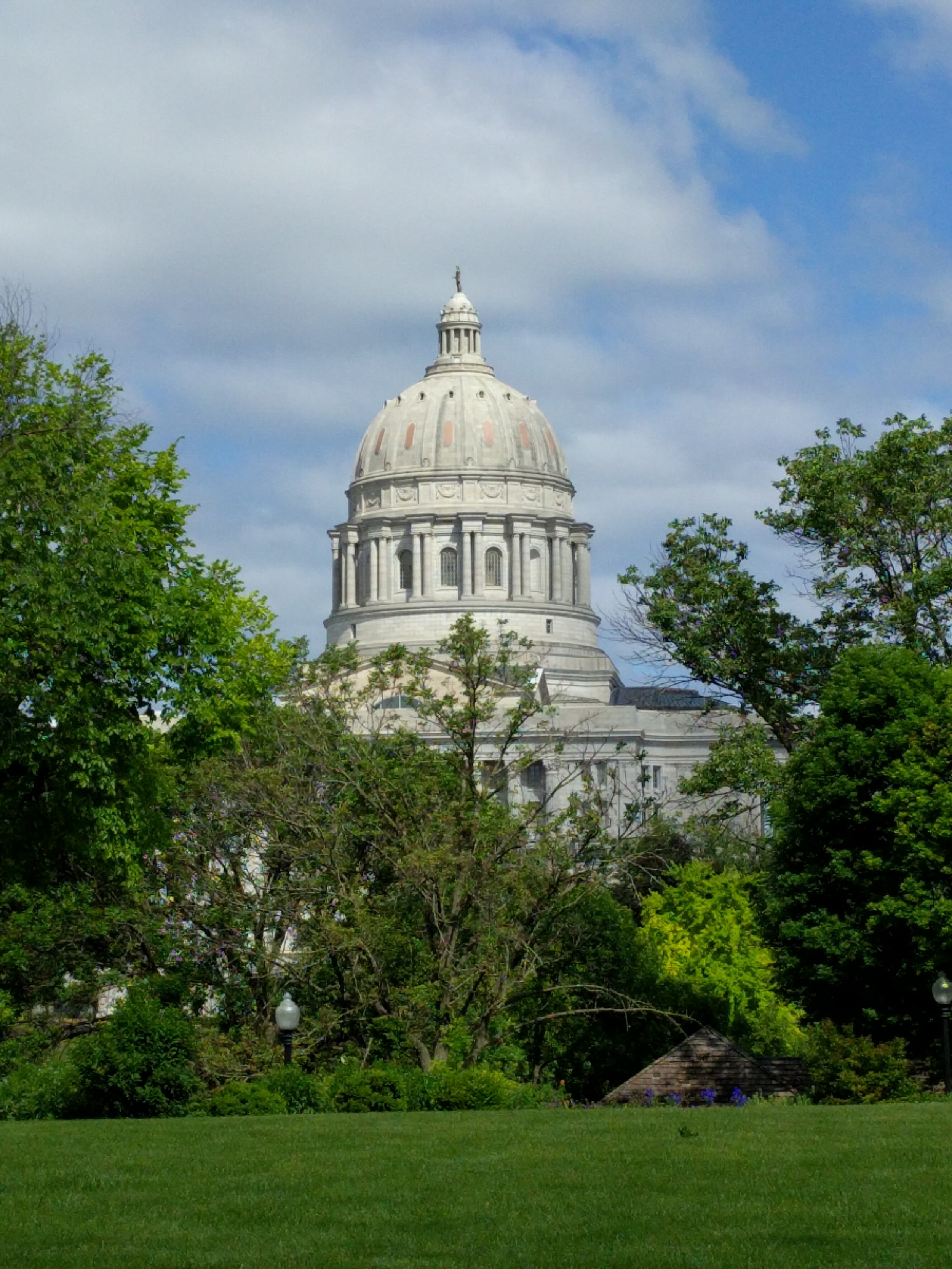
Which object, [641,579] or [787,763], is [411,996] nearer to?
[787,763]

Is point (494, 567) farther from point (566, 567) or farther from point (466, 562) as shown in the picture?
point (566, 567)

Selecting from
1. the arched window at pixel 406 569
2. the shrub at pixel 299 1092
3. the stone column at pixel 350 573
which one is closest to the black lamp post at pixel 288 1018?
the shrub at pixel 299 1092

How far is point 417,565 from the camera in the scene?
122m

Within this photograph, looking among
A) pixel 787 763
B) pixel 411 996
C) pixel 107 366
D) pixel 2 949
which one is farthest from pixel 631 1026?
pixel 107 366

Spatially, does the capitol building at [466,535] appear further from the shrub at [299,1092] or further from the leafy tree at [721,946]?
the shrub at [299,1092]

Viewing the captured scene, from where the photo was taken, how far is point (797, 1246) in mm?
11500

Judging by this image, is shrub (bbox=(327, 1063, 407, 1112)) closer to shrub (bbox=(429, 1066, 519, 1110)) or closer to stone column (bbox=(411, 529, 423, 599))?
shrub (bbox=(429, 1066, 519, 1110))

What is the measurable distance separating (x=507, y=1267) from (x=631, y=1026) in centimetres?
2696

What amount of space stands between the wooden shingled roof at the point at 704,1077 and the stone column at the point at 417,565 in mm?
91161

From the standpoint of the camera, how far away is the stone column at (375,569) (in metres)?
123

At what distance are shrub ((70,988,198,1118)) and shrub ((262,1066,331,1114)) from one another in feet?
4.01

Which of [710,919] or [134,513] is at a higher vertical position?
[134,513]

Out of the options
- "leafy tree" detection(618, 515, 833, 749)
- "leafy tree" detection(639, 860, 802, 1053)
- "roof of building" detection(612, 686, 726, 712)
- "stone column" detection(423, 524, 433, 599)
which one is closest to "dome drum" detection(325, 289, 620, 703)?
"stone column" detection(423, 524, 433, 599)

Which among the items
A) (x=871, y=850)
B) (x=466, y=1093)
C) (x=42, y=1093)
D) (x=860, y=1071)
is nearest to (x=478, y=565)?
(x=871, y=850)
